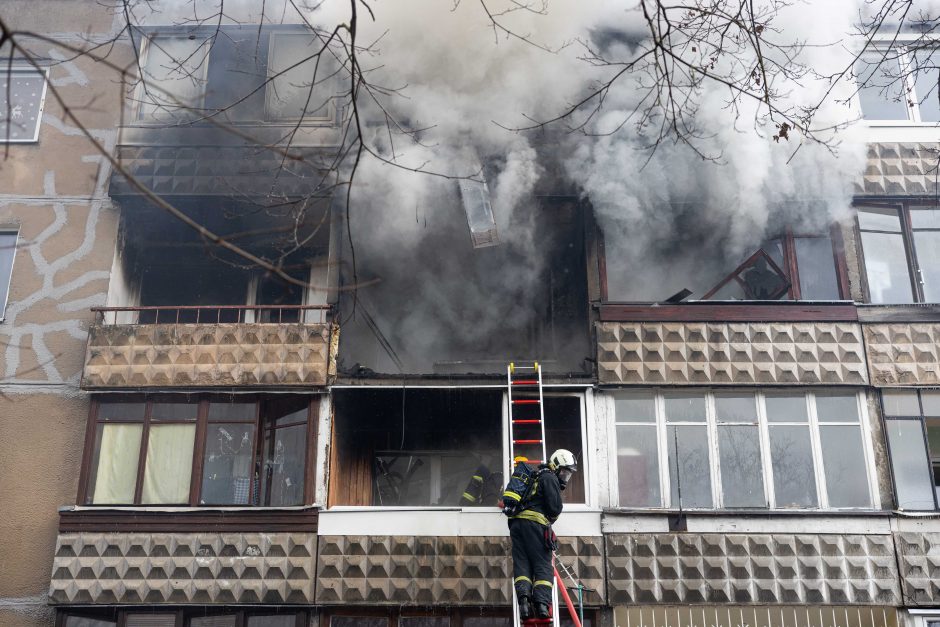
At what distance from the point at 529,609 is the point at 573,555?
2666 mm

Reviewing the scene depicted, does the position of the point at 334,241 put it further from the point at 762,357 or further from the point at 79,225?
the point at 762,357

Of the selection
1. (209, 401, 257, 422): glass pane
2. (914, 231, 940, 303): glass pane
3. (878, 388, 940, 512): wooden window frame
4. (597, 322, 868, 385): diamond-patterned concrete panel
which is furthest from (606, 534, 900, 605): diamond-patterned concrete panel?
(209, 401, 257, 422): glass pane

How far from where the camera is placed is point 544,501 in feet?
32.3

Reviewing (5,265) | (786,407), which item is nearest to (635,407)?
(786,407)

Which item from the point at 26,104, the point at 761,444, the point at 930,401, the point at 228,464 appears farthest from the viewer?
the point at 26,104

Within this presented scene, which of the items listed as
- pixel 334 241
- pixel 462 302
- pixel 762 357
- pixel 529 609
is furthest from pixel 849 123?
pixel 529 609

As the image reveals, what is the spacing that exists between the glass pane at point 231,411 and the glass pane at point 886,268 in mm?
9262

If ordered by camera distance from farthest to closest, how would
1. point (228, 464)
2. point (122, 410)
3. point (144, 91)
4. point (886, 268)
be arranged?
point (144, 91) < point (886, 268) < point (122, 410) < point (228, 464)

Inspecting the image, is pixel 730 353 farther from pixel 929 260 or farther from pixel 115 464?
pixel 115 464

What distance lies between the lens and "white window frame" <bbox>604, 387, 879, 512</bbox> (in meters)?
12.4

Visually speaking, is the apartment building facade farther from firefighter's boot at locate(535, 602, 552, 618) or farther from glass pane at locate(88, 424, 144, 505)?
firefighter's boot at locate(535, 602, 552, 618)

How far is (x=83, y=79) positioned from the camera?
14.8 meters

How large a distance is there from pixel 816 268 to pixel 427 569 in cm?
721

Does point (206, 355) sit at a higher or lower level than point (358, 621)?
higher
